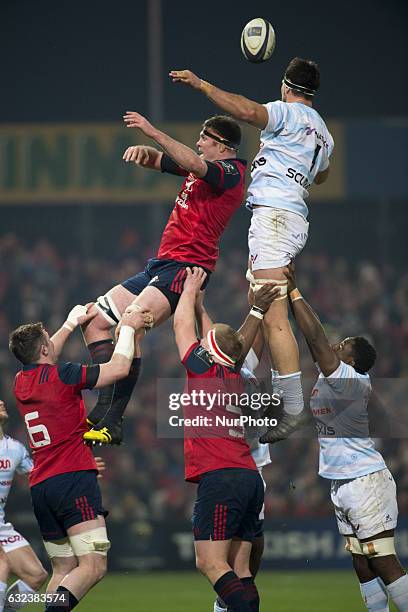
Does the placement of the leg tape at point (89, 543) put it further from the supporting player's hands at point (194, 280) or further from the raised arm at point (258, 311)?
the supporting player's hands at point (194, 280)

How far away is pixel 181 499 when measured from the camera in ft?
55.4

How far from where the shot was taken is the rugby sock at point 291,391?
874cm

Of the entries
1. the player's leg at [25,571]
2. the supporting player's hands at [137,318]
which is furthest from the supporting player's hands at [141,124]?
the player's leg at [25,571]

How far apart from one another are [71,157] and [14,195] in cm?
134

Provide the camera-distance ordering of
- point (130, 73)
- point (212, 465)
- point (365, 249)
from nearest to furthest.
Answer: point (212, 465) < point (365, 249) < point (130, 73)

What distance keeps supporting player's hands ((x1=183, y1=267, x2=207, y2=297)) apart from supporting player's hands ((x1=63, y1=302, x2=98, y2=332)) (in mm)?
850

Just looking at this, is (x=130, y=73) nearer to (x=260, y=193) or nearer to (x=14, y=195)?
(x=14, y=195)

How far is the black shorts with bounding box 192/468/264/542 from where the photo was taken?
26.7 feet

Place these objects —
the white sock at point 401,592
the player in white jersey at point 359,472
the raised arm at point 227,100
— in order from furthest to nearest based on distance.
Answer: the player in white jersey at point 359,472 → the white sock at point 401,592 → the raised arm at point 227,100

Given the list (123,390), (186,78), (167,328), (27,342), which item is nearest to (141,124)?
(186,78)

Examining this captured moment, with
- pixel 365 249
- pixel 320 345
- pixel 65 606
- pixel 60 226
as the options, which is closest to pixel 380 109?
pixel 365 249

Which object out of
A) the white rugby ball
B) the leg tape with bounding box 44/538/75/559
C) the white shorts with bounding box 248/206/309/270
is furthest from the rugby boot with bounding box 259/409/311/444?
the white rugby ball

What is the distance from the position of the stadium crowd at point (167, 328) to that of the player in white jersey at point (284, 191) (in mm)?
→ 6438

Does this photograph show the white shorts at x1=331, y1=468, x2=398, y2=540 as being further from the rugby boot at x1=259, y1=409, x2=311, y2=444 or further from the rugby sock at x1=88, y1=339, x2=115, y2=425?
the rugby sock at x1=88, y1=339, x2=115, y2=425
